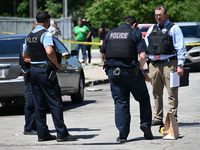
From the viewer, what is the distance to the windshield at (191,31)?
22.2 meters

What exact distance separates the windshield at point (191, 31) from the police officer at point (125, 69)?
1403cm

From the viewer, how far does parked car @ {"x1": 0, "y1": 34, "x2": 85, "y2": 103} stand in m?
11.6

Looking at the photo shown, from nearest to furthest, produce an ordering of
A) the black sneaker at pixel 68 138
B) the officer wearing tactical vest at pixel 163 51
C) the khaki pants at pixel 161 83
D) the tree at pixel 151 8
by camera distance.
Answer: the black sneaker at pixel 68 138 < the officer wearing tactical vest at pixel 163 51 < the khaki pants at pixel 161 83 < the tree at pixel 151 8

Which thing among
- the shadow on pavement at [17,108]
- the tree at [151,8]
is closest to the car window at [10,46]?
the shadow on pavement at [17,108]

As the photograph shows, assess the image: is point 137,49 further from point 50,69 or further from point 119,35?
point 50,69

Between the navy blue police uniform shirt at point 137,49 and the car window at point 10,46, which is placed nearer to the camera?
the navy blue police uniform shirt at point 137,49

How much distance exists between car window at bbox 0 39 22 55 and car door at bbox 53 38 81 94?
0.78 m

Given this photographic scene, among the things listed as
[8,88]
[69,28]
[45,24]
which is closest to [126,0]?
[69,28]

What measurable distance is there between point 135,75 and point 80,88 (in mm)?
5516

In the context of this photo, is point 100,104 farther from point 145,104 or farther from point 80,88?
point 145,104

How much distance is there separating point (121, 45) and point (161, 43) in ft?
4.38

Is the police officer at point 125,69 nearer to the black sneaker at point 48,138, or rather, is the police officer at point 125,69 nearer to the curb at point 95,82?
the black sneaker at point 48,138

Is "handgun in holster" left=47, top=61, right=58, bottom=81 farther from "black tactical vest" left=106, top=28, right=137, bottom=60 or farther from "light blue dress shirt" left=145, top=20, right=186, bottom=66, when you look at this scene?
"light blue dress shirt" left=145, top=20, right=186, bottom=66

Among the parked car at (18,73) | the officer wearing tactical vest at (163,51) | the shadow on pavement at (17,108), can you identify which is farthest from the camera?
the shadow on pavement at (17,108)
